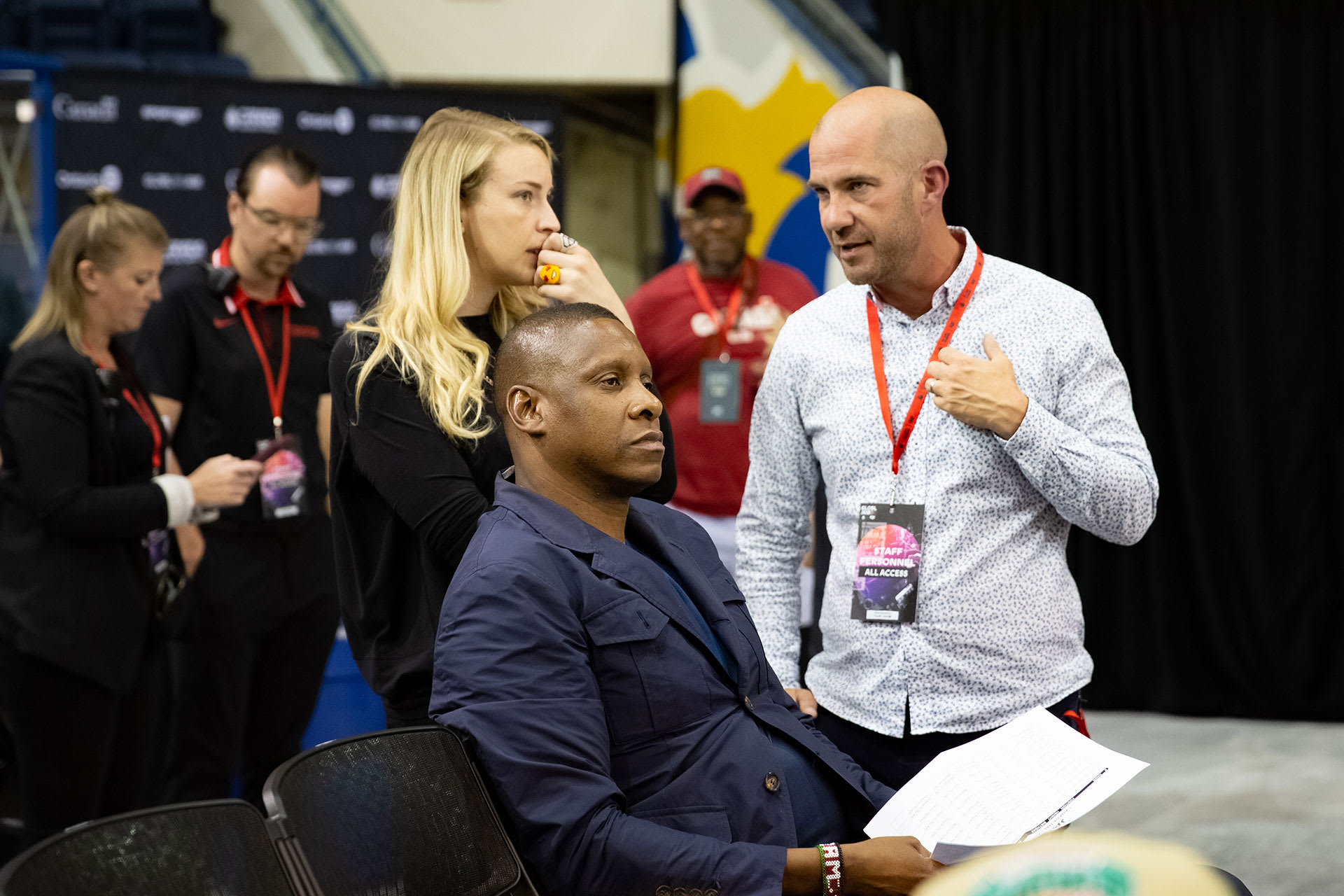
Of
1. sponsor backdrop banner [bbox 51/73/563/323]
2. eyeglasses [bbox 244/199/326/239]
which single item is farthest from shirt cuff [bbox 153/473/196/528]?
sponsor backdrop banner [bbox 51/73/563/323]

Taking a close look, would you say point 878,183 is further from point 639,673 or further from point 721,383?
point 721,383

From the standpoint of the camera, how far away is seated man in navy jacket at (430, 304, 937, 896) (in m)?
1.36

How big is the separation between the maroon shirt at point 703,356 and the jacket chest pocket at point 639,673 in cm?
203

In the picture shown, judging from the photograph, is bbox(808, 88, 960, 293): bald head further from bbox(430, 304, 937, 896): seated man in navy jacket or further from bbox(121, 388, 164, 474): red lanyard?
bbox(121, 388, 164, 474): red lanyard

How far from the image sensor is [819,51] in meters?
6.07

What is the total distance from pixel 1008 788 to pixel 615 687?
485 mm

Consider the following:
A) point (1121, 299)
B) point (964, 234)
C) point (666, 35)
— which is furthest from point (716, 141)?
point (964, 234)

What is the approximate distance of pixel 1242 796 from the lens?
4.02m

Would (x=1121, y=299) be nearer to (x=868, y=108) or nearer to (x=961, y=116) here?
(x=961, y=116)

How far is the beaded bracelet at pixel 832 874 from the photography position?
1.41 metres

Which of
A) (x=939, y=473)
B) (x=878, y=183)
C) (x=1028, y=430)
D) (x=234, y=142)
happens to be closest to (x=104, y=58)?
(x=234, y=142)

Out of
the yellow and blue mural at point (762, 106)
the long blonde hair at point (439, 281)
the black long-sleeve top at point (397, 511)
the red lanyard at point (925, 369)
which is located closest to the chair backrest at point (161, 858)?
the black long-sleeve top at point (397, 511)

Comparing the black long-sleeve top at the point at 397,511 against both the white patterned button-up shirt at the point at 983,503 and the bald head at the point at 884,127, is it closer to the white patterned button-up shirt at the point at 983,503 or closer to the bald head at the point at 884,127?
the white patterned button-up shirt at the point at 983,503

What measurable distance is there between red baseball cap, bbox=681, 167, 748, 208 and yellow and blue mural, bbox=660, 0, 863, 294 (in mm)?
2079
